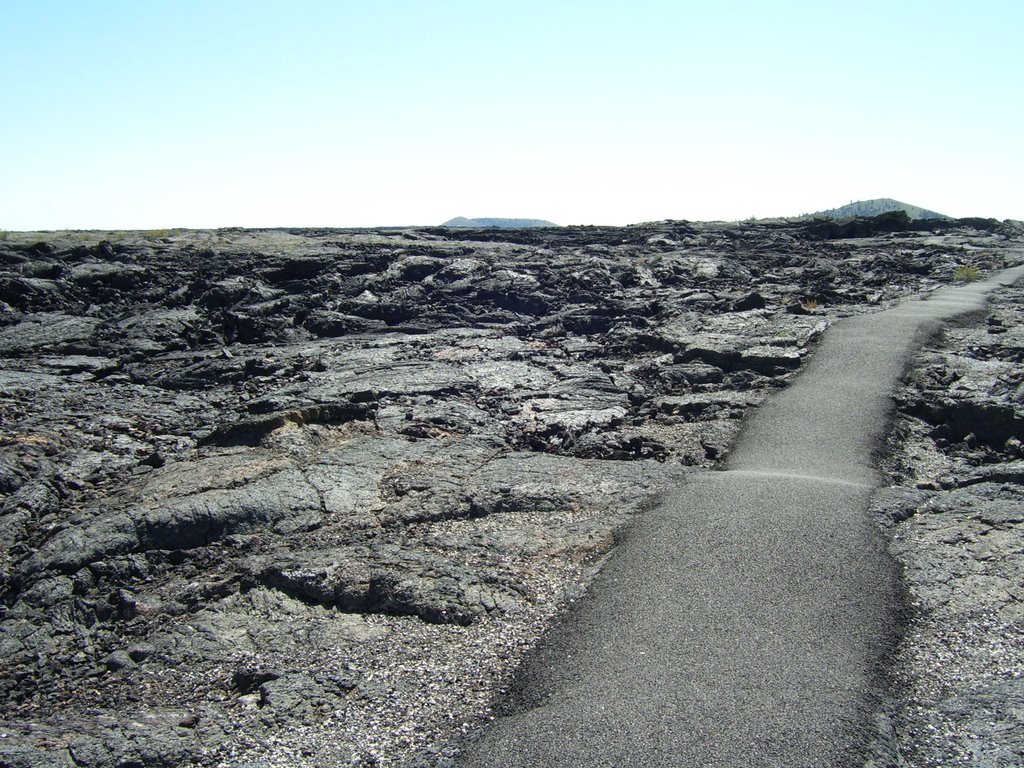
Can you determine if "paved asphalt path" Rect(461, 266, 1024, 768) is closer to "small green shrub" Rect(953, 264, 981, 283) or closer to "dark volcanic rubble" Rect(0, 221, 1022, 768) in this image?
"dark volcanic rubble" Rect(0, 221, 1022, 768)

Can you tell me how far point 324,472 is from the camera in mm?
6914

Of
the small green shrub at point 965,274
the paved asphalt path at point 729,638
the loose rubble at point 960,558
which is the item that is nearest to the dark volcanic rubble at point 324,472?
the loose rubble at point 960,558

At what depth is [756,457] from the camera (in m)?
7.24

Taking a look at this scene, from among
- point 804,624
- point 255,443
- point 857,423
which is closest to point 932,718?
point 804,624

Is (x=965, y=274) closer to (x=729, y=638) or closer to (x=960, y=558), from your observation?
(x=960, y=558)

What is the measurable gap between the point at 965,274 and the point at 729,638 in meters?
16.1

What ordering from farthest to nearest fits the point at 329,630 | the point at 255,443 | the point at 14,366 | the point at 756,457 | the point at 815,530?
the point at 14,366
the point at 255,443
the point at 756,457
the point at 815,530
the point at 329,630

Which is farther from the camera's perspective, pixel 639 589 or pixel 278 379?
pixel 278 379

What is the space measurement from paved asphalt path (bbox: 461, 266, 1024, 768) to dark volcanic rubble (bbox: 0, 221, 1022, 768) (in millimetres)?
280

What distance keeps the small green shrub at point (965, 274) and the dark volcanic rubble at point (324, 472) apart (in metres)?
1.04

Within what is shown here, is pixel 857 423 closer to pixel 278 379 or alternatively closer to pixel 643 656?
pixel 643 656

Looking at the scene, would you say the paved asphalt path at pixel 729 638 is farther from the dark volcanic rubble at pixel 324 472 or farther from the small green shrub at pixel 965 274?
the small green shrub at pixel 965 274

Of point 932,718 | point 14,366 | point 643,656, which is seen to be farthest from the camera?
point 14,366

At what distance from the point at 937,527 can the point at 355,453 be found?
15.6 feet
